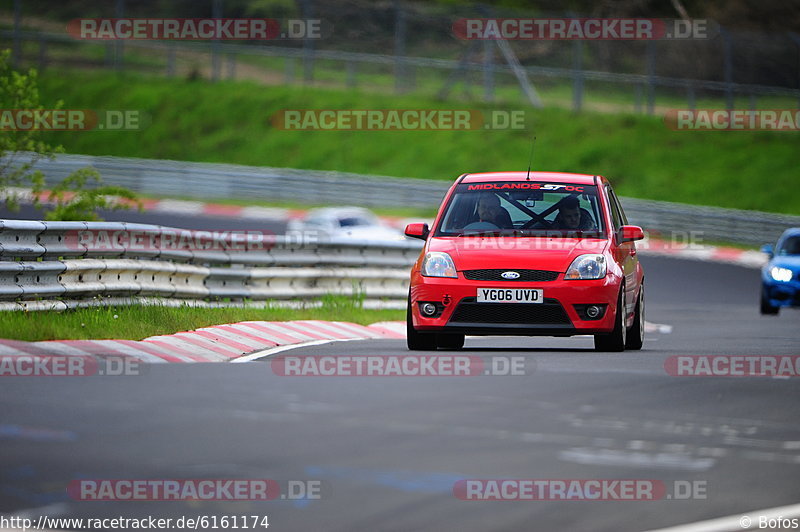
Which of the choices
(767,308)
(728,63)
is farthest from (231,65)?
(767,308)

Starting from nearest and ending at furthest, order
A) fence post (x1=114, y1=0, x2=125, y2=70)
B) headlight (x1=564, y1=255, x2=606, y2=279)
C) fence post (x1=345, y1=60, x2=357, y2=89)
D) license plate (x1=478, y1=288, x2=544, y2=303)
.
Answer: license plate (x1=478, y1=288, x2=544, y2=303), headlight (x1=564, y1=255, x2=606, y2=279), fence post (x1=345, y1=60, x2=357, y2=89), fence post (x1=114, y1=0, x2=125, y2=70)

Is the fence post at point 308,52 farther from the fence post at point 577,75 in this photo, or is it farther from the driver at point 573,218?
the driver at point 573,218

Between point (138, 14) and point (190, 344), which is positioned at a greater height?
point (138, 14)

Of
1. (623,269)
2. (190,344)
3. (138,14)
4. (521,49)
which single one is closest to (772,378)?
(623,269)

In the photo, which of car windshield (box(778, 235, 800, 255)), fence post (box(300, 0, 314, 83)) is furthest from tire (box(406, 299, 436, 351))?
fence post (box(300, 0, 314, 83))

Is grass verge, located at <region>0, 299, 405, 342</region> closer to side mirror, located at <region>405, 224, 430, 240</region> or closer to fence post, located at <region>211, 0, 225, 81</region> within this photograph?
side mirror, located at <region>405, 224, 430, 240</region>

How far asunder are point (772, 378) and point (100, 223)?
646 cm

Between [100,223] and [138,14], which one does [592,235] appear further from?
[138,14]

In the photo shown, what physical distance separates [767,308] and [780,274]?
0.71 metres

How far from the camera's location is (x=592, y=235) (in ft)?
46.2

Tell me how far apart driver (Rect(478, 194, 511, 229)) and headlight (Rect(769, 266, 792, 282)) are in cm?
966

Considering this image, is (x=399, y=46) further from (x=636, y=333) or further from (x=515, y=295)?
(x=515, y=295)

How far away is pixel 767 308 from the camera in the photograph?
2338 cm

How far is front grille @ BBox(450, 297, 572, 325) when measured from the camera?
13.3 m
